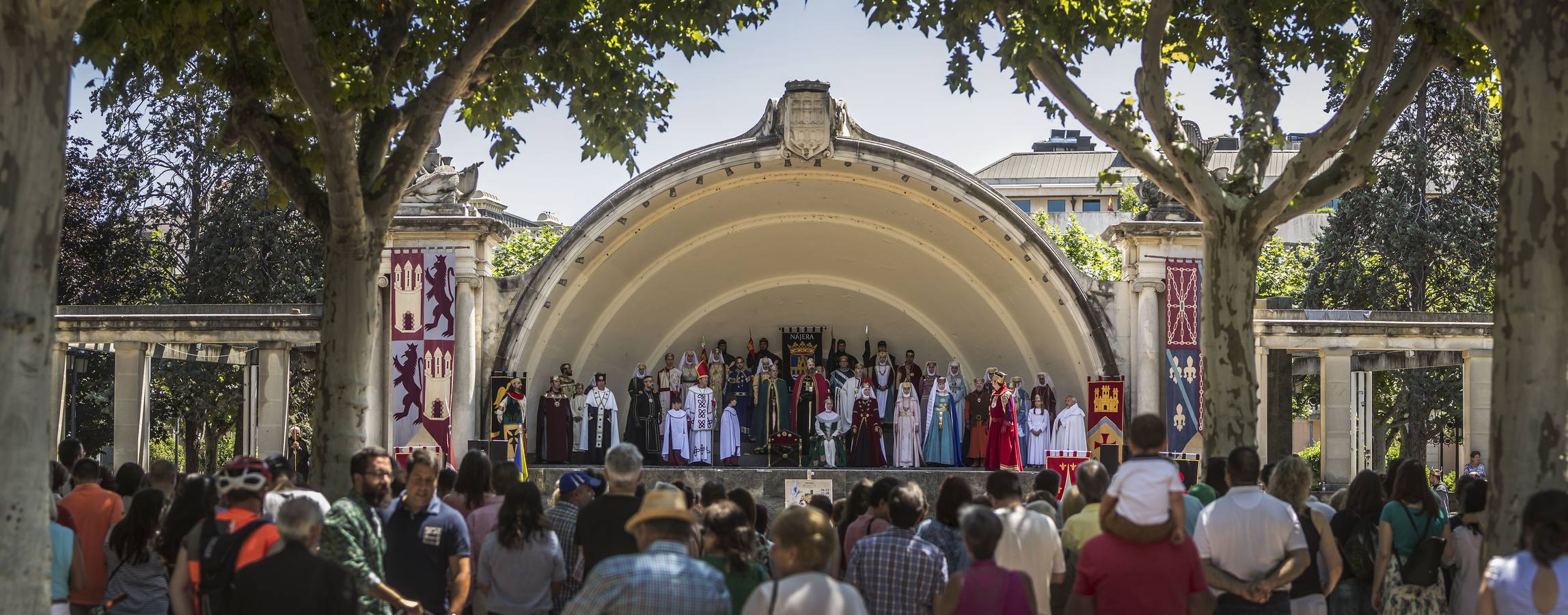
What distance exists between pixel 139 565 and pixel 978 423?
17333 mm

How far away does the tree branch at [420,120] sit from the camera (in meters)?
11.1

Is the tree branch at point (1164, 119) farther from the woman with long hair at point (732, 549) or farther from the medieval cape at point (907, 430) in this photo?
the medieval cape at point (907, 430)

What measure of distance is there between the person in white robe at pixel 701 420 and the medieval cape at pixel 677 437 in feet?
0.29

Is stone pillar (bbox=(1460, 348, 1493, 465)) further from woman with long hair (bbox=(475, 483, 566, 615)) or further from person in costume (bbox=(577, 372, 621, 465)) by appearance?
woman with long hair (bbox=(475, 483, 566, 615))

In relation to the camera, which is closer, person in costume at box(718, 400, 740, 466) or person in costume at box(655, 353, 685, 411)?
person in costume at box(718, 400, 740, 466)

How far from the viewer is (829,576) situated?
5.44 metres

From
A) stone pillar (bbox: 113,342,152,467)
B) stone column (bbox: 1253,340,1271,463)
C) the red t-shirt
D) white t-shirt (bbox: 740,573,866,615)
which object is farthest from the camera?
stone column (bbox: 1253,340,1271,463)

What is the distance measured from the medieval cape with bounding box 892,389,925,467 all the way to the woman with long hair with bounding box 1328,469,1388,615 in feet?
50.5

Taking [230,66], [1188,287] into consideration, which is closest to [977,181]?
[1188,287]

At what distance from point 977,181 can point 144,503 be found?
16290mm

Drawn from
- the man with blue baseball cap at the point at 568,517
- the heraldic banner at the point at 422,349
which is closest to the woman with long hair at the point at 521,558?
the man with blue baseball cap at the point at 568,517

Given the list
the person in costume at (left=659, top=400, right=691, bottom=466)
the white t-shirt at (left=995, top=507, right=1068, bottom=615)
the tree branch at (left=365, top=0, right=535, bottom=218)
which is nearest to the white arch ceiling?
the person in costume at (left=659, top=400, right=691, bottom=466)

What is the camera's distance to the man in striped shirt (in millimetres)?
6184

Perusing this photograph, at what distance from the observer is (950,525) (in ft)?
23.5
